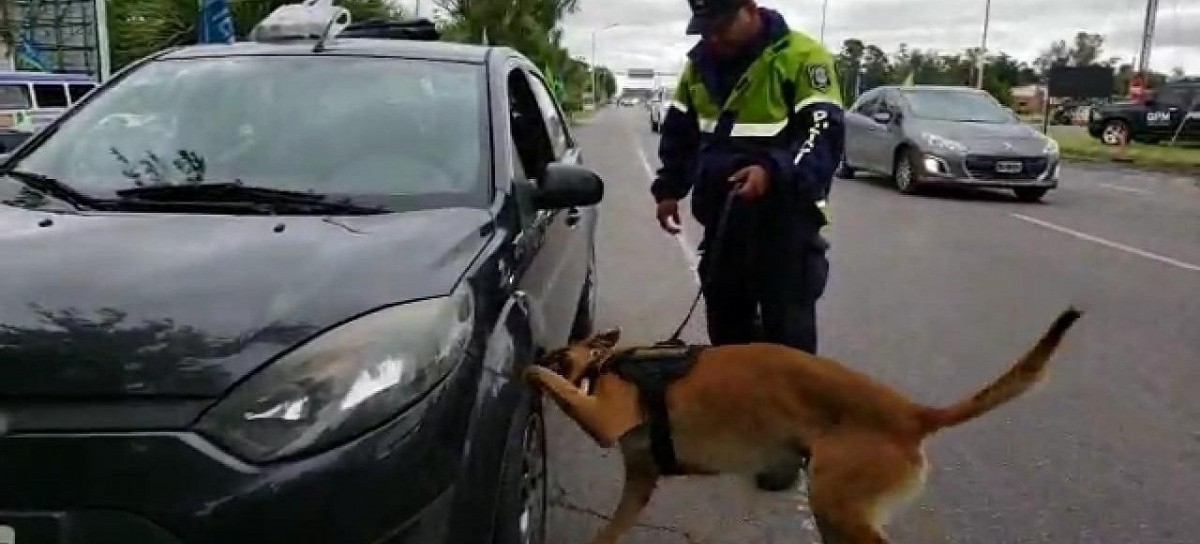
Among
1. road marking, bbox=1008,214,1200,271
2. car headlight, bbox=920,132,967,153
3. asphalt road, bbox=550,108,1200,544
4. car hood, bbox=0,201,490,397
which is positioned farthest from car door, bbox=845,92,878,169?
car hood, bbox=0,201,490,397

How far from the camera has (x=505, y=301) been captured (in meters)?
2.84

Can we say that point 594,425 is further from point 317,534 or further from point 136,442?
point 136,442

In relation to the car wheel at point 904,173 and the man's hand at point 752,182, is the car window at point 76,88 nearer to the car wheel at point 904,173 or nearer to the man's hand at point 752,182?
the car wheel at point 904,173

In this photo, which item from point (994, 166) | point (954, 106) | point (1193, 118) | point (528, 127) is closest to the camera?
point (528, 127)

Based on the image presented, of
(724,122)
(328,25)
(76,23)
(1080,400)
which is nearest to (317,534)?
(724,122)

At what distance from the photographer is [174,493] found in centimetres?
202

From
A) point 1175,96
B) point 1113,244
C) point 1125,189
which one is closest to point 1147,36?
point 1175,96

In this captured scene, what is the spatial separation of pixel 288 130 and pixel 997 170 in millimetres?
12425

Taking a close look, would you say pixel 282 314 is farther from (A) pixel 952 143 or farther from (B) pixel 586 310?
(A) pixel 952 143

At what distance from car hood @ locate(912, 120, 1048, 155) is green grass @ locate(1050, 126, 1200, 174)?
9814 mm

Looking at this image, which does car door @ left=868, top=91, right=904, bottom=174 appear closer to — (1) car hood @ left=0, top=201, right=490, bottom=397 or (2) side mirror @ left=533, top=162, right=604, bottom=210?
(2) side mirror @ left=533, top=162, right=604, bottom=210

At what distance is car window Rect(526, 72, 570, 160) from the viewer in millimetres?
4691

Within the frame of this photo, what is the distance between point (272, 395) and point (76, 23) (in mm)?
29119

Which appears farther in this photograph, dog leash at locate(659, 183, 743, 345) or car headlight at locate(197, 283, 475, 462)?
dog leash at locate(659, 183, 743, 345)
